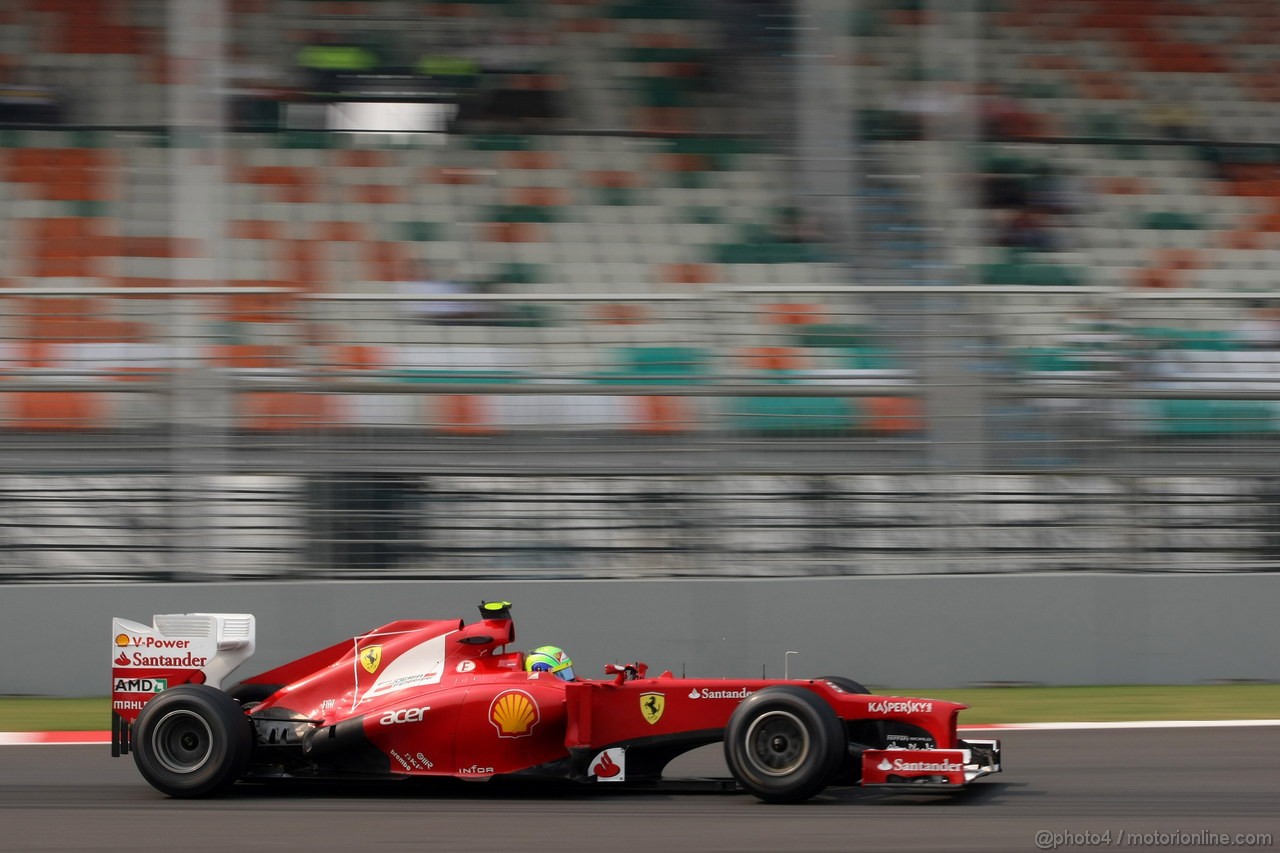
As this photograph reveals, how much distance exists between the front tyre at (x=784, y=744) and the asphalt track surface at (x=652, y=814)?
81 mm

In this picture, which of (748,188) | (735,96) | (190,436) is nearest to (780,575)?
(190,436)

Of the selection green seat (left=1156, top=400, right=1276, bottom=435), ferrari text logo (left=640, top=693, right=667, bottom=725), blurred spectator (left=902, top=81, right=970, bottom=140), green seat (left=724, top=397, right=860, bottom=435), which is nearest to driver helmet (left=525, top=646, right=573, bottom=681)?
ferrari text logo (left=640, top=693, right=667, bottom=725)

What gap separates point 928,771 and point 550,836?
119 cm

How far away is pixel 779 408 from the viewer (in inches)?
337

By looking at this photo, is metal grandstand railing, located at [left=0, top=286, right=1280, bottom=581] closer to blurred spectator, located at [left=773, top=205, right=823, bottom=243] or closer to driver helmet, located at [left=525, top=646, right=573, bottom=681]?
driver helmet, located at [left=525, top=646, right=573, bottom=681]

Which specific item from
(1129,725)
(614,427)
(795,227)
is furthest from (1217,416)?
(795,227)

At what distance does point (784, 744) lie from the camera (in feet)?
17.3

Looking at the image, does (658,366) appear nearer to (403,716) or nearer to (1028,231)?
(403,716)

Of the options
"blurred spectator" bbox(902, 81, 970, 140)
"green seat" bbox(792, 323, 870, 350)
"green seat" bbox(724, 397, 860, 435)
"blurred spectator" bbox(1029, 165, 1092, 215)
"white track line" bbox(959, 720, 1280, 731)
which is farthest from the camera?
"blurred spectator" bbox(1029, 165, 1092, 215)

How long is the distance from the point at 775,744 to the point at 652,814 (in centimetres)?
44

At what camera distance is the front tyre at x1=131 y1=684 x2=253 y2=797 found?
5596 mm

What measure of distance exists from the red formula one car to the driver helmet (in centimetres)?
3

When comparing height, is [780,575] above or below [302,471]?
below

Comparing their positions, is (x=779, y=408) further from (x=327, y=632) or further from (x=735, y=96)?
(x=735, y=96)
